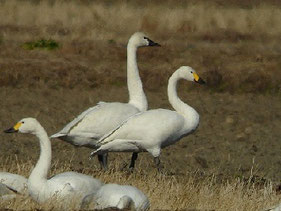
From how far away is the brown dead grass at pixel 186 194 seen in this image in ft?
28.8

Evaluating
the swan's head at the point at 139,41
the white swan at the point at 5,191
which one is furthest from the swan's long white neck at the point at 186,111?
the white swan at the point at 5,191

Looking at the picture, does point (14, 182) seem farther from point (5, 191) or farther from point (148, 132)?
point (148, 132)

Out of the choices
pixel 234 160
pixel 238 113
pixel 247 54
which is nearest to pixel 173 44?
pixel 247 54

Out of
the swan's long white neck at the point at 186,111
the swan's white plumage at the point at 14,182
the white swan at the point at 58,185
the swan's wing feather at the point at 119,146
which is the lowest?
the swan's wing feather at the point at 119,146

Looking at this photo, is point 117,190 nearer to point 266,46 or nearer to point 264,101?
point 264,101

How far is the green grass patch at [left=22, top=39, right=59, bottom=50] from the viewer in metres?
22.8

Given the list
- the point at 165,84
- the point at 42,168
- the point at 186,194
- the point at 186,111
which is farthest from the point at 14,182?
the point at 165,84

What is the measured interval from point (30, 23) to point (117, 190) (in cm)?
1700

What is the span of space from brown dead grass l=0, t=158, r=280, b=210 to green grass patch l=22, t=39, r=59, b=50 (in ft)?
39.2

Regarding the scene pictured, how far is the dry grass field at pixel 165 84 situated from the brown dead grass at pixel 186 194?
0.01 m

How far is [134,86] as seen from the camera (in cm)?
1246

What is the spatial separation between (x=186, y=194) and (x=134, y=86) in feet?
10.7

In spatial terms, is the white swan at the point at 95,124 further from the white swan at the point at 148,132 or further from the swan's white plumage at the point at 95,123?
the white swan at the point at 148,132

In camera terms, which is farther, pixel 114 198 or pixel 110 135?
pixel 110 135
